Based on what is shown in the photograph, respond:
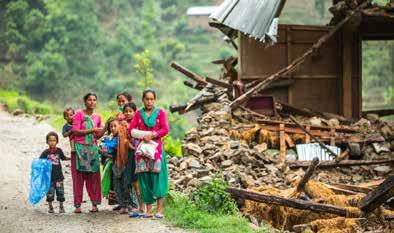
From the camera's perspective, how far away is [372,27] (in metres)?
16.0

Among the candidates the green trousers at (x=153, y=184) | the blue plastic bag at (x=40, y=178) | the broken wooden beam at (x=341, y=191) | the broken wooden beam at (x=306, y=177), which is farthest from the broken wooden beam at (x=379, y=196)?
the blue plastic bag at (x=40, y=178)

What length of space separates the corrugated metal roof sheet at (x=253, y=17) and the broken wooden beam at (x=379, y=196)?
18.5 feet

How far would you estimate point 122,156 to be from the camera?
27.8 feet

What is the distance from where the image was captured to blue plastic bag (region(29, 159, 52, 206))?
8969 millimetres

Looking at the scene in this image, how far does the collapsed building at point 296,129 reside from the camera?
9.26 m

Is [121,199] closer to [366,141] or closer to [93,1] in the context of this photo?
[366,141]

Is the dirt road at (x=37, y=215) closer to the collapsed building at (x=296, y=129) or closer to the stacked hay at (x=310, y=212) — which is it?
the collapsed building at (x=296, y=129)

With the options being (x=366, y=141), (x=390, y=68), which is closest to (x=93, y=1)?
(x=390, y=68)

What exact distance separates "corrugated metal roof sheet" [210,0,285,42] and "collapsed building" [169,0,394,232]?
0.03 meters

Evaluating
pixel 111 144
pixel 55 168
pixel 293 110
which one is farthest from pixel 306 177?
pixel 293 110

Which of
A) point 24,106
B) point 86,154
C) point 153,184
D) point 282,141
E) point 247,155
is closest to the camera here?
point 153,184

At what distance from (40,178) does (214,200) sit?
2411mm

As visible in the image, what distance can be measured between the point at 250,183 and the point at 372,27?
24.2 ft

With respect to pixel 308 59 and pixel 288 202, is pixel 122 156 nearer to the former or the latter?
pixel 288 202
